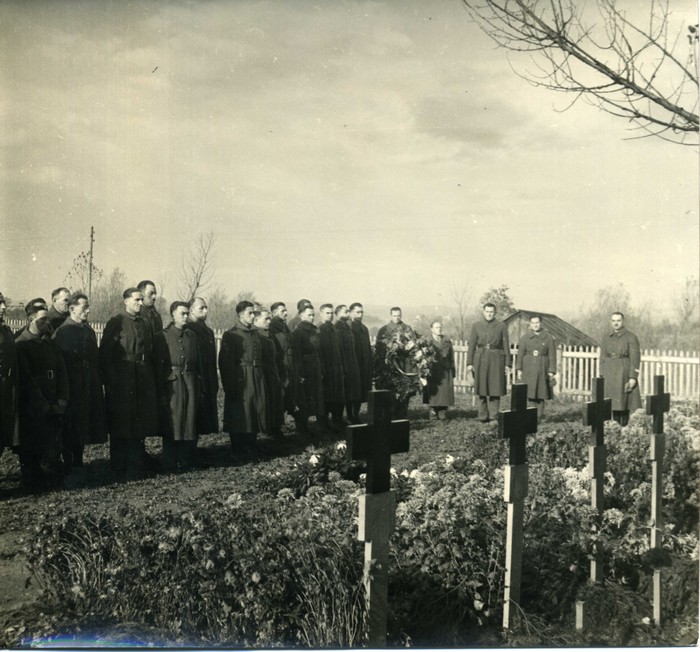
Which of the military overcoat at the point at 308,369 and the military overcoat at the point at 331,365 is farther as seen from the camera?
the military overcoat at the point at 331,365

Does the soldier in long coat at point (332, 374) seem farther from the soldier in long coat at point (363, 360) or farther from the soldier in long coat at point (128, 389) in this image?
the soldier in long coat at point (128, 389)

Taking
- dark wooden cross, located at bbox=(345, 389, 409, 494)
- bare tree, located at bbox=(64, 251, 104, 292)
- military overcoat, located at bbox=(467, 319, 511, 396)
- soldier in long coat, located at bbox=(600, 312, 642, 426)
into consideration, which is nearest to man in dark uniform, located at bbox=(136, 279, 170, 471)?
bare tree, located at bbox=(64, 251, 104, 292)

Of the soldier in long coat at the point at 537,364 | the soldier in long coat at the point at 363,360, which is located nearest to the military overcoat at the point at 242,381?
the soldier in long coat at the point at 363,360

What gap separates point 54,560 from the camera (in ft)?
11.4

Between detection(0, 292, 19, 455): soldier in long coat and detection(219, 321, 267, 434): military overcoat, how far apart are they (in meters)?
2.23

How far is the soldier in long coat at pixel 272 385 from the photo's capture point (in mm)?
6836

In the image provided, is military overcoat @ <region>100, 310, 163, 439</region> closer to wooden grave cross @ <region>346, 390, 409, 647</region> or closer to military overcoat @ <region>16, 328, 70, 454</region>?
military overcoat @ <region>16, 328, 70, 454</region>

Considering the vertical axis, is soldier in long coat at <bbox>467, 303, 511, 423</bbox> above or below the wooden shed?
below

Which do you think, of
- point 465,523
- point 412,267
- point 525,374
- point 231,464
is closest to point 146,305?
point 231,464

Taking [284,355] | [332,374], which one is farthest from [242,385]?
[332,374]

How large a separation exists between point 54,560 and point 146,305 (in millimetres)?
2041

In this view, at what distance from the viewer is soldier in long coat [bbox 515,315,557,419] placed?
8.67m

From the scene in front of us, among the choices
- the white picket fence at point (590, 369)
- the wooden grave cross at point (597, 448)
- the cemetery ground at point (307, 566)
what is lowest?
the cemetery ground at point (307, 566)

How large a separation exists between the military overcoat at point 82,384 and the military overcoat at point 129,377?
0.09m
